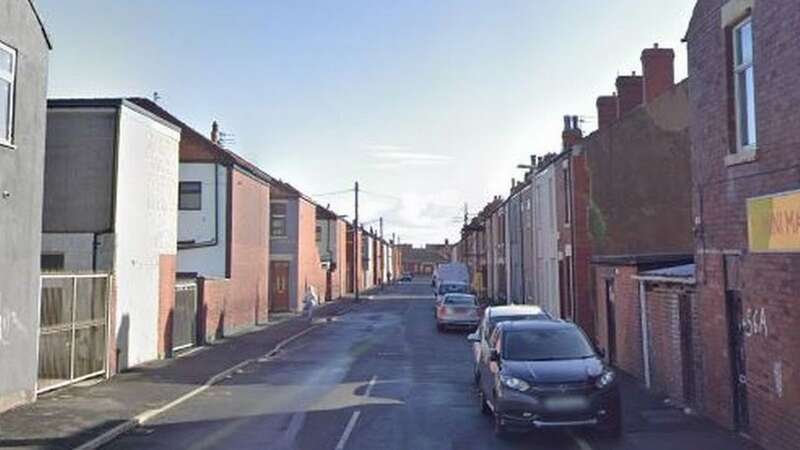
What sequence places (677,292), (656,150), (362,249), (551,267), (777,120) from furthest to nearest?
(362,249) < (551,267) < (656,150) < (677,292) < (777,120)

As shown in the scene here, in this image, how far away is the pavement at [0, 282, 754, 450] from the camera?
1202 cm

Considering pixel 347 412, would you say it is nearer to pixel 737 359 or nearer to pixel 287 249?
pixel 737 359

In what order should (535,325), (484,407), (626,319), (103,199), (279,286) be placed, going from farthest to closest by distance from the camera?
(279,286)
(103,199)
(626,319)
(484,407)
(535,325)

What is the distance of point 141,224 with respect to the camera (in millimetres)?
22031

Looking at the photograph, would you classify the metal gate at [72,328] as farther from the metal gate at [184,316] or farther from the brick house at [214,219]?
the brick house at [214,219]

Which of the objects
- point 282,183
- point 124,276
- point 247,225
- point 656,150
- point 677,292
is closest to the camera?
point 677,292

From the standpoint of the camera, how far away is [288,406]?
15617 millimetres

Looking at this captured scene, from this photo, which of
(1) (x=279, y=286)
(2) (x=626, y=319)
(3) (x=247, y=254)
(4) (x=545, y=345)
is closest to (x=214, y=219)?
(3) (x=247, y=254)

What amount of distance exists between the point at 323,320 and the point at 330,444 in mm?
30924

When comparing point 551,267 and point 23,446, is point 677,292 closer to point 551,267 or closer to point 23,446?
point 23,446

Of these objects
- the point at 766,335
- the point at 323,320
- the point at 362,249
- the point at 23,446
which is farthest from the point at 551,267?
the point at 362,249

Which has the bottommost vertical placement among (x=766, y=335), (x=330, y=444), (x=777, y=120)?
(x=330, y=444)

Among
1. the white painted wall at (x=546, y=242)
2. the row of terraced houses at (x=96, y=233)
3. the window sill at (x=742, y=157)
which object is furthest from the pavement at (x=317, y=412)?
the white painted wall at (x=546, y=242)

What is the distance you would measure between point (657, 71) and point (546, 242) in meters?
9.48
